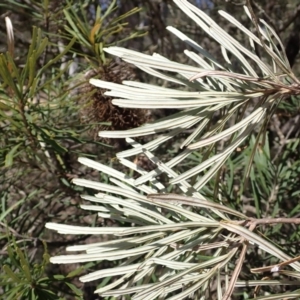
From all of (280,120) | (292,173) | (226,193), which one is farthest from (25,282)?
(280,120)

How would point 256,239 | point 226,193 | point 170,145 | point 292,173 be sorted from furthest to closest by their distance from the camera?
point 170,145 → point 292,173 → point 226,193 → point 256,239

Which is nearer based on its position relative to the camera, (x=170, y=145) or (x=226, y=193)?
(x=226, y=193)

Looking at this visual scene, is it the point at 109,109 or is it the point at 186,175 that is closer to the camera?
the point at 186,175

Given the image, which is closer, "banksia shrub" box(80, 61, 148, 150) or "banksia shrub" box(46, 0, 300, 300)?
"banksia shrub" box(46, 0, 300, 300)

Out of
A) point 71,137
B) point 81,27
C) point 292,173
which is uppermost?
point 81,27

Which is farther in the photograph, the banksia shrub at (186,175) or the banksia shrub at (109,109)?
the banksia shrub at (109,109)

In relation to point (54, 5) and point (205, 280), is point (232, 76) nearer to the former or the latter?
point (205, 280)

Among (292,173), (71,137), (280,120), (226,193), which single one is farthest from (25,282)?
(280,120)

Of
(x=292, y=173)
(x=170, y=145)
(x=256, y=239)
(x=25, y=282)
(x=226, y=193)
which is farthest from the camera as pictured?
(x=170, y=145)

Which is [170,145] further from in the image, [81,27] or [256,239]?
[256,239]

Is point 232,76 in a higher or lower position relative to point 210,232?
higher
